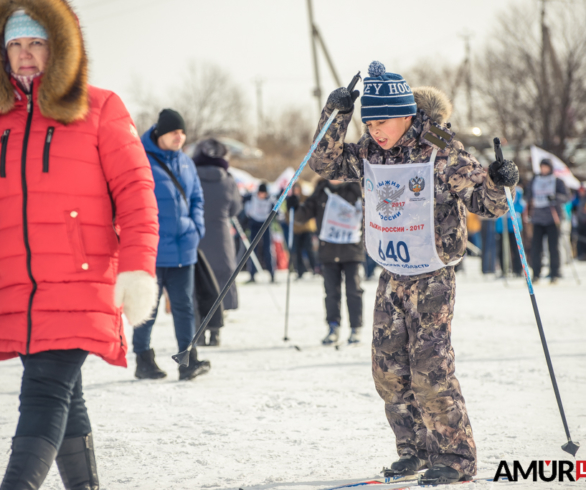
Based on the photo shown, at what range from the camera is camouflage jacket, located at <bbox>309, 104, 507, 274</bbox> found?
9.48ft

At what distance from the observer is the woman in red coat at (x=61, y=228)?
2258 millimetres

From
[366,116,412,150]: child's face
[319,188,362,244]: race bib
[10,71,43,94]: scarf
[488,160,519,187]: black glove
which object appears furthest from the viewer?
[319,188,362,244]: race bib

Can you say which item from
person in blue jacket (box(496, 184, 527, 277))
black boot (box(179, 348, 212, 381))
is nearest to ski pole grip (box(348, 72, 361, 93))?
black boot (box(179, 348, 212, 381))

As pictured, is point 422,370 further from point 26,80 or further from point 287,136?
point 287,136

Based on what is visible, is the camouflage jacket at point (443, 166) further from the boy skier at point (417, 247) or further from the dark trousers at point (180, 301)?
the dark trousers at point (180, 301)

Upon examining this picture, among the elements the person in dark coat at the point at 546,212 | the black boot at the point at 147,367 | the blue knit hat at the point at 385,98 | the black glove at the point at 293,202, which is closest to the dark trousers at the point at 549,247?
the person in dark coat at the point at 546,212

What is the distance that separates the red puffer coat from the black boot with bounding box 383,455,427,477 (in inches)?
50.4

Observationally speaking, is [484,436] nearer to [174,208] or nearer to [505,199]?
[505,199]

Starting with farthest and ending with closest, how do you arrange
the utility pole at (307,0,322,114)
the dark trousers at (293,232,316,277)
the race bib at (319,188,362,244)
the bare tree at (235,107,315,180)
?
the bare tree at (235,107,315,180)
the utility pole at (307,0,322,114)
the dark trousers at (293,232,316,277)
the race bib at (319,188,362,244)

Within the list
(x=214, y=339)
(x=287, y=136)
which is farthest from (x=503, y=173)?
(x=287, y=136)

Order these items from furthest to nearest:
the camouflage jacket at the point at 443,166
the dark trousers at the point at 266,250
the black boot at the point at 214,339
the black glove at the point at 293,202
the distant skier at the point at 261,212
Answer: the distant skier at the point at 261,212
the dark trousers at the point at 266,250
the black glove at the point at 293,202
the black boot at the point at 214,339
the camouflage jacket at the point at 443,166

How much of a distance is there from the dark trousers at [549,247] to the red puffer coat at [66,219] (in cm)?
1075

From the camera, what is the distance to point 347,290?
6684 mm

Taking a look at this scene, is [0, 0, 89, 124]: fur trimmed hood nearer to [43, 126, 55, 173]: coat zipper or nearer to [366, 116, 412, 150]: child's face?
[43, 126, 55, 173]: coat zipper
